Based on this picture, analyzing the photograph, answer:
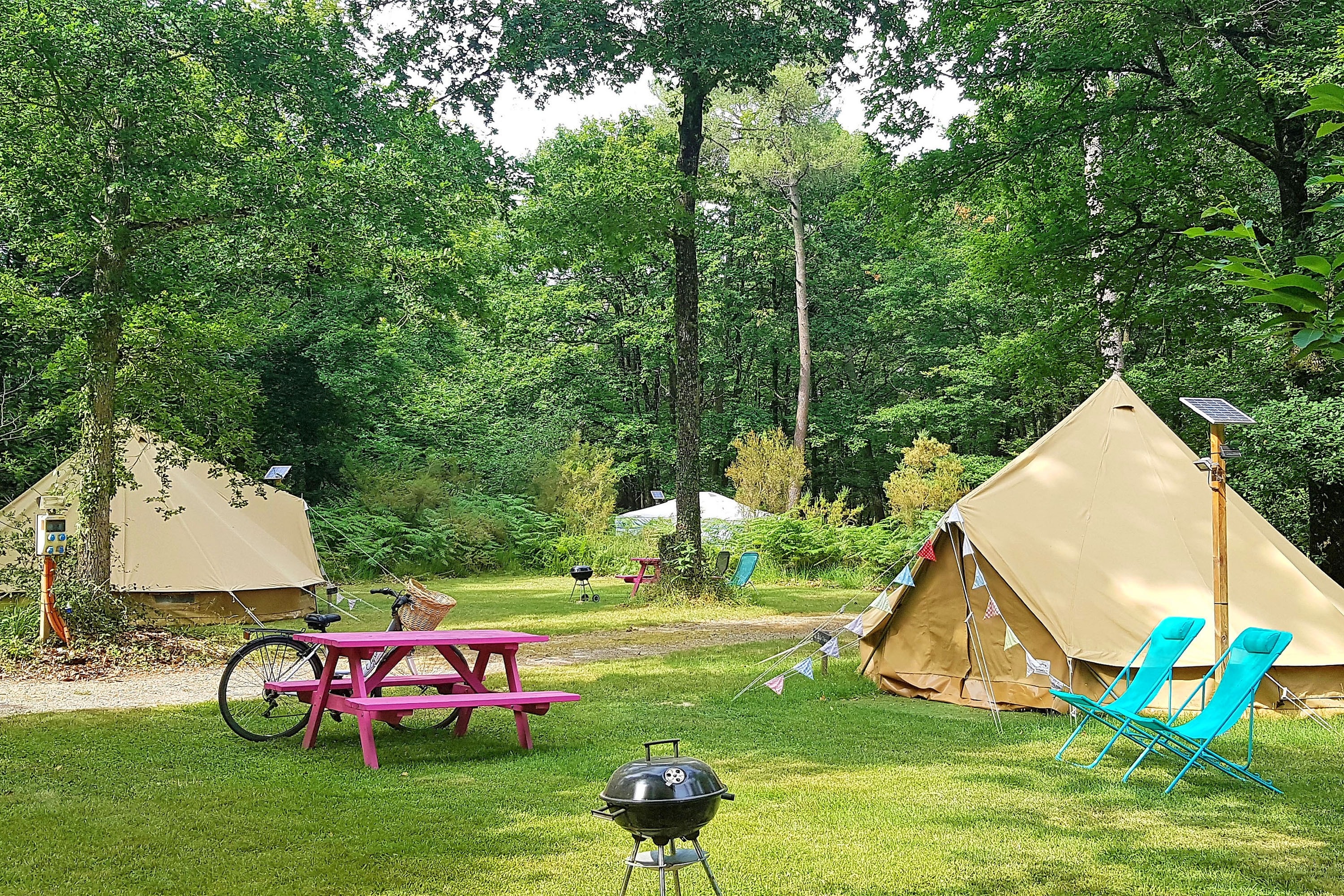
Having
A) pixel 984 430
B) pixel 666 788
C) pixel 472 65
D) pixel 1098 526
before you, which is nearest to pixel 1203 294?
pixel 1098 526

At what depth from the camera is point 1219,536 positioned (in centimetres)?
670

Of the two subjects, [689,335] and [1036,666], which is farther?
[689,335]

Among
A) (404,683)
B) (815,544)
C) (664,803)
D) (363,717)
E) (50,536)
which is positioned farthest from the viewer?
(815,544)

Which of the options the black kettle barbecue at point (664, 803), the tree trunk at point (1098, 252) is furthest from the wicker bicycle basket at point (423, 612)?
the tree trunk at point (1098, 252)

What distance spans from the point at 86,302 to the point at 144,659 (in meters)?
3.50

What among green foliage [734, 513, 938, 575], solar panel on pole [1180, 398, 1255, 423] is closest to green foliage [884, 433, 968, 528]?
green foliage [734, 513, 938, 575]

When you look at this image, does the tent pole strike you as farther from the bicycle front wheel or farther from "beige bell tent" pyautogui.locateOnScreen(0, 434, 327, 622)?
"beige bell tent" pyautogui.locateOnScreen(0, 434, 327, 622)

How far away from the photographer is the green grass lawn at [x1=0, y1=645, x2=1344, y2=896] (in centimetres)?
411

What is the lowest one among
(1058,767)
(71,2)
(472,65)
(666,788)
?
(1058,767)

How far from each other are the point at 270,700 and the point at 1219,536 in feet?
20.9

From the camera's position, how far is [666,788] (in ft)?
8.95

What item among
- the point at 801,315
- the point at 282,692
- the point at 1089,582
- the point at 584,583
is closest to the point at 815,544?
the point at 584,583

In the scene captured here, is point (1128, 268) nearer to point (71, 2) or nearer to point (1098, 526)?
point (1098, 526)

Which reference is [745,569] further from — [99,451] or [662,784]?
[662,784]
